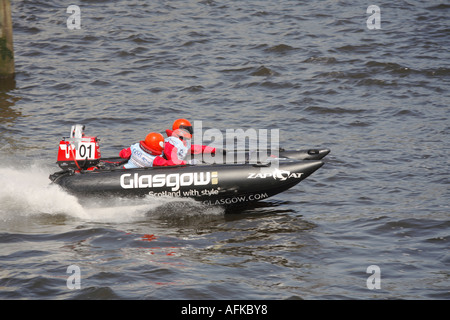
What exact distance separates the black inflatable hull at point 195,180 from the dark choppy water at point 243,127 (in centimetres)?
28

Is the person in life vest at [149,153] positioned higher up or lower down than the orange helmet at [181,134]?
lower down

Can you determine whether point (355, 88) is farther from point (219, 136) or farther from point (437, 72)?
point (219, 136)

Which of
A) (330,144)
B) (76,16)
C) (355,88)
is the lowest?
(330,144)

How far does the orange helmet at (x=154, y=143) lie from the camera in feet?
33.7

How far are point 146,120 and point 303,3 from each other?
10.7m

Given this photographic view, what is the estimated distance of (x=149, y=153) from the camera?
10.4m

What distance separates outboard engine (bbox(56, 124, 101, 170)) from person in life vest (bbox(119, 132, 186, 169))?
0.69 m
